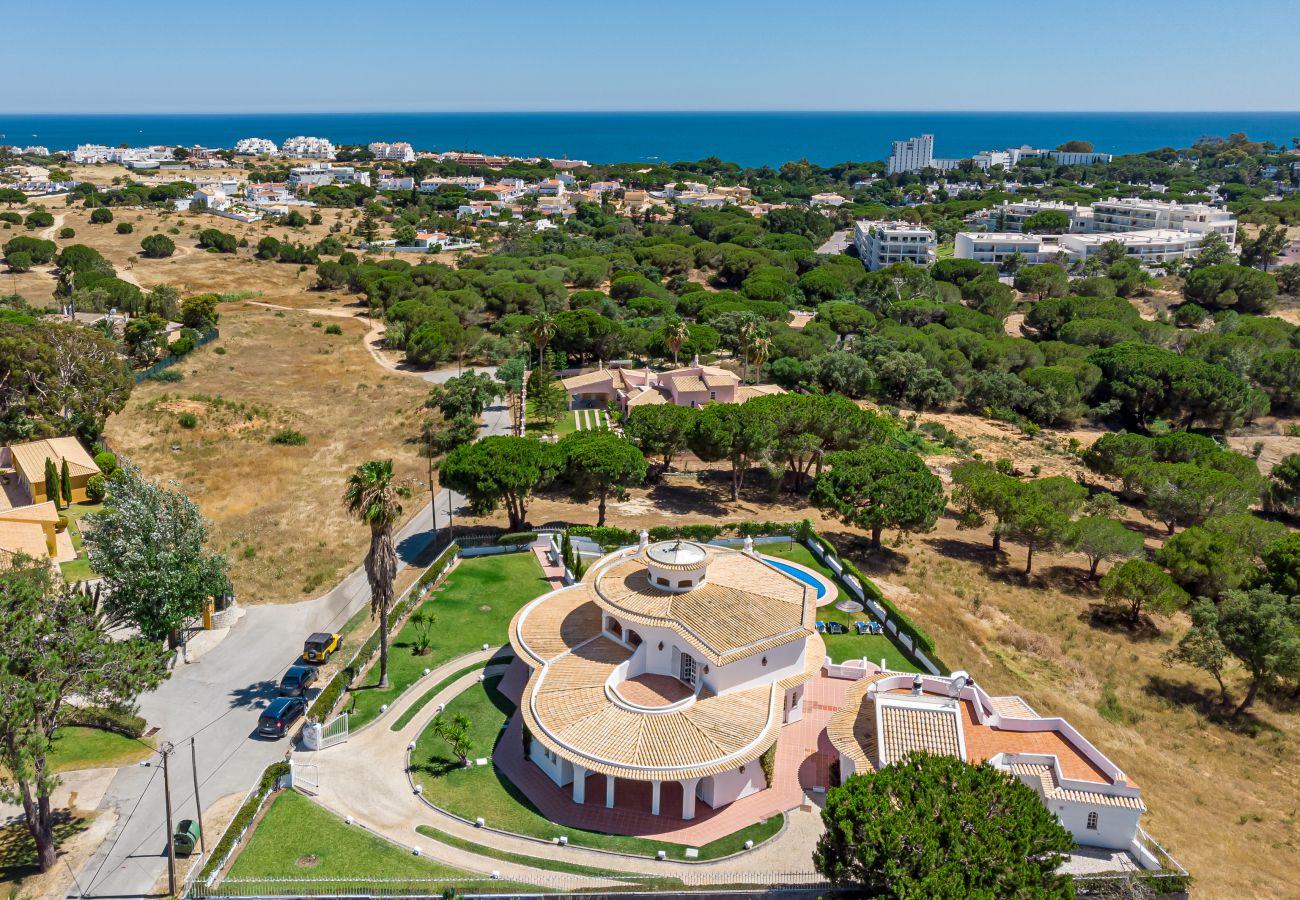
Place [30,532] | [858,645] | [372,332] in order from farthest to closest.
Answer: [372,332], [30,532], [858,645]

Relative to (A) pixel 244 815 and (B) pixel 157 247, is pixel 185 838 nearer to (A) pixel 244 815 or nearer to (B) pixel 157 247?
(A) pixel 244 815

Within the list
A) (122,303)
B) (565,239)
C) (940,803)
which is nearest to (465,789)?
(940,803)

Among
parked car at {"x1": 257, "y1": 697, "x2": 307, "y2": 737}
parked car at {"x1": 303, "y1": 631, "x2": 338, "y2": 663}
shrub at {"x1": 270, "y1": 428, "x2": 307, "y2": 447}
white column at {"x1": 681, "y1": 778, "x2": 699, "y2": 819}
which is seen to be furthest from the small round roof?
shrub at {"x1": 270, "y1": 428, "x2": 307, "y2": 447}

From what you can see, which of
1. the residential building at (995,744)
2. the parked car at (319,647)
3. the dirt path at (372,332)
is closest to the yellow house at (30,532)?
the parked car at (319,647)

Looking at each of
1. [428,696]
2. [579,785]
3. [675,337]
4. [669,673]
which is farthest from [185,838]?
[675,337]

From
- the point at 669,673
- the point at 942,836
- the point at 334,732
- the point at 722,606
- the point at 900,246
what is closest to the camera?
the point at 942,836

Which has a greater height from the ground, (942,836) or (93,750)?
(942,836)

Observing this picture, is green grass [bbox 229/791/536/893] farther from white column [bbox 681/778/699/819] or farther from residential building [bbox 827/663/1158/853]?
residential building [bbox 827/663/1158/853]

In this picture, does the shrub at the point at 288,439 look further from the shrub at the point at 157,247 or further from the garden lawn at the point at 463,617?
Result: the shrub at the point at 157,247
